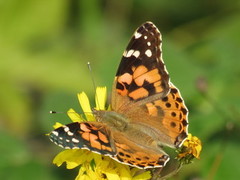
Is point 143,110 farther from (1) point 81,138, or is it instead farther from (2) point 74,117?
(1) point 81,138

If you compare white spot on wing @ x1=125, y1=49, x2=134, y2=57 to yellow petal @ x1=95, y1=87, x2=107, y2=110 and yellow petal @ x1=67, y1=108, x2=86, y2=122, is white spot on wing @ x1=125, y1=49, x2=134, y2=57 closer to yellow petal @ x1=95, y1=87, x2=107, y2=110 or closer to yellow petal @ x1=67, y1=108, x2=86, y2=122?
yellow petal @ x1=95, y1=87, x2=107, y2=110

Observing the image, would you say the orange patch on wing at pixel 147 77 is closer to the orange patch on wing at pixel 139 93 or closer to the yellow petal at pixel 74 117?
the orange patch on wing at pixel 139 93

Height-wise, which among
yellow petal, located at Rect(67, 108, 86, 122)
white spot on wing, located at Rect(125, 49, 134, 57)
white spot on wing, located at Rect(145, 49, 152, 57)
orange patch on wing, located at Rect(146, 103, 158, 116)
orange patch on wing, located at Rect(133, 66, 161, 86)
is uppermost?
white spot on wing, located at Rect(125, 49, 134, 57)

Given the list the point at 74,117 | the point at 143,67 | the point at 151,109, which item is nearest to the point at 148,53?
the point at 143,67

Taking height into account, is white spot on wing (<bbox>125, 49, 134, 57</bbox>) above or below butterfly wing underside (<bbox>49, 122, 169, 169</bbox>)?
above

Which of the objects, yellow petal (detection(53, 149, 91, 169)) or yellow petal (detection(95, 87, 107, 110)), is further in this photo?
yellow petal (detection(95, 87, 107, 110))

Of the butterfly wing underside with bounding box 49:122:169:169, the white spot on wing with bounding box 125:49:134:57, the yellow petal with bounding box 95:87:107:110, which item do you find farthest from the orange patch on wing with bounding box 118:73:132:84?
the butterfly wing underside with bounding box 49:122:169:169
